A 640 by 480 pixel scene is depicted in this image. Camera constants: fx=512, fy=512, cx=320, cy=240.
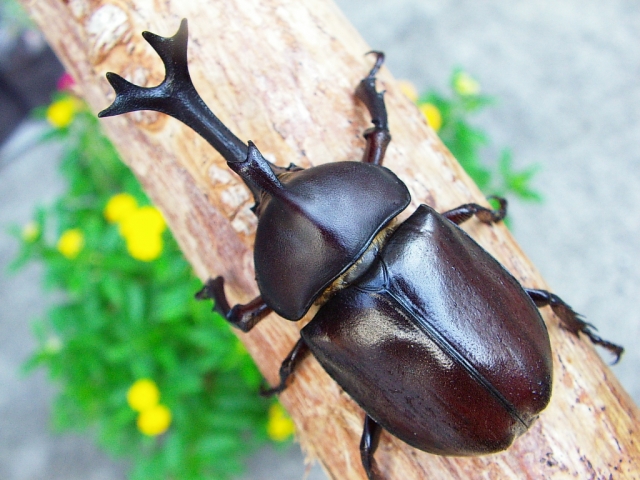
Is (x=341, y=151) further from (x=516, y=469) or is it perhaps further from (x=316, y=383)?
(x=516, y=469)

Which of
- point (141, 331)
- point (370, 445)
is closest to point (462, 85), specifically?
point (370, 445)

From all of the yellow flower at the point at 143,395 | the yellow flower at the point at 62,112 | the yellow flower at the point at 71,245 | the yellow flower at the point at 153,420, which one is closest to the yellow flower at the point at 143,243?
the yellow flower at the point at 71,245

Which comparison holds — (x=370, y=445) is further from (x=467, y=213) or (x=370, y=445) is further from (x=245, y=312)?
(x=467, y=213)

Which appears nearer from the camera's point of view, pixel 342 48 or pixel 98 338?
pixel 342 48

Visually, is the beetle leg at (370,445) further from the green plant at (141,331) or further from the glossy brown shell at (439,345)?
the green plant at (141,331)

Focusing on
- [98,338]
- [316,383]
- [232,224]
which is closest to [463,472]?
[316,383]

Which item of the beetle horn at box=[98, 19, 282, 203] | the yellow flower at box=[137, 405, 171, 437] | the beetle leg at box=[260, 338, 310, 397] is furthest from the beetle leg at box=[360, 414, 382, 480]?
the yellow flower at box=[137, 405, 171, 437]

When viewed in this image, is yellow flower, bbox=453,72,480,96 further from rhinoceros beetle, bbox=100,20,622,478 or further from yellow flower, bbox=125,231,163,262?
yellow flower, bbox=125,231,163,262
